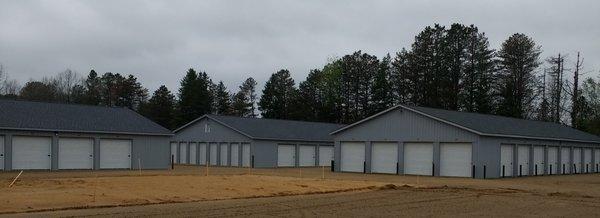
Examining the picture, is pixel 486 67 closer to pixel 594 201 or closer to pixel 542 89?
pixel 542 89

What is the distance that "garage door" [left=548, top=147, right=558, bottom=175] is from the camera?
46.0 m

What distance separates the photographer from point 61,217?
1554cm

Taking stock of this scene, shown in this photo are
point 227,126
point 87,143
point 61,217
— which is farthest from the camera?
point 227,126

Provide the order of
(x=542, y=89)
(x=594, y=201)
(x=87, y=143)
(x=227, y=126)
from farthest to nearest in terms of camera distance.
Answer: (x=542, y=89) < (x=227, y=126) < (x=87, y=143) < (x=594, y=201)

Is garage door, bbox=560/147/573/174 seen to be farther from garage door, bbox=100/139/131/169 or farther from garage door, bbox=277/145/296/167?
garage door, bbox=100/139/131/169

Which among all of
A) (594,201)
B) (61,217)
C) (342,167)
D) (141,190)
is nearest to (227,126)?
(342,167)

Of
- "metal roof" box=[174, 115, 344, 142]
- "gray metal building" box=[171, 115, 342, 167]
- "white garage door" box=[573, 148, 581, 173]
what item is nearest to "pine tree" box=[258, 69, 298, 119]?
"metal roof" box=[174, 115, 344, 142]

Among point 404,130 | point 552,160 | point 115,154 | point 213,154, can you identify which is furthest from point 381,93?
point 115,154

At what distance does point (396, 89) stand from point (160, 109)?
34.2 metres

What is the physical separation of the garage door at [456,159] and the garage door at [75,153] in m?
21.1

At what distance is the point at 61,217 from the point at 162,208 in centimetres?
313

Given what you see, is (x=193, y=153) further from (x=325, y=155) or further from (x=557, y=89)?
(x=557, y=89)

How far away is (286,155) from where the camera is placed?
5509 cm

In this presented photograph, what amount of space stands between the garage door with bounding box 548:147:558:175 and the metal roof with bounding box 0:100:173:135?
2609 cm
